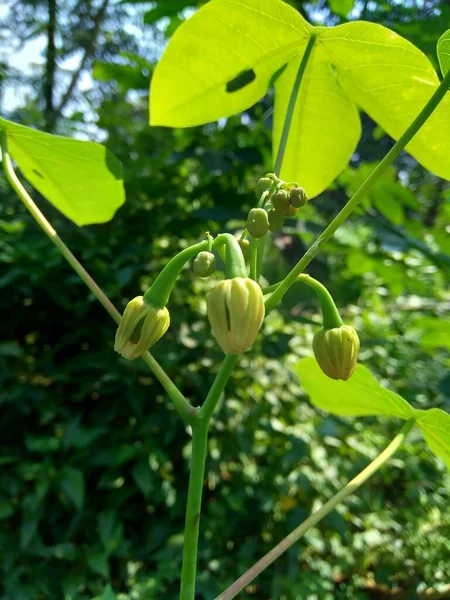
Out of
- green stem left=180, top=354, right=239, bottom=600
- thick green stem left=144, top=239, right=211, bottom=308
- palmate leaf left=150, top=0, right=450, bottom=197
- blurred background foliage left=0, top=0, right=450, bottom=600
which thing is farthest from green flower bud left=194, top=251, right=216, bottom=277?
blurred background foliage left=0, top=0, right=450, bottom=600

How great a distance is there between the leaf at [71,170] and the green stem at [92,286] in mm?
43

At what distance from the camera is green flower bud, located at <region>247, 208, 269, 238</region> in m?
0.48

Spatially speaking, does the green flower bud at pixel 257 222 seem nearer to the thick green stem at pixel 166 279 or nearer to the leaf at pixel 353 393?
the thick green stem at pixel 166 279

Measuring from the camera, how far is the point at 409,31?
112 centimetres

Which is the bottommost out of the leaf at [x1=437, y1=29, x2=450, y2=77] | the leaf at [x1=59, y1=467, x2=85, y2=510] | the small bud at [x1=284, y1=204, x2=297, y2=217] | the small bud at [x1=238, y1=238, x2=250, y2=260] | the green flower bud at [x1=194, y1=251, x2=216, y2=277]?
the leaf at [x1=59, y1=467, x2=85, y2=510]

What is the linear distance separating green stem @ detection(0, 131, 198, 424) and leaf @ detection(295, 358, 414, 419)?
0.84ft

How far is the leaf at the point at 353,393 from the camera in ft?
2.37

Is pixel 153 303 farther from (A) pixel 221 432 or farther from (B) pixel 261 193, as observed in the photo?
(A) pixel 221 432

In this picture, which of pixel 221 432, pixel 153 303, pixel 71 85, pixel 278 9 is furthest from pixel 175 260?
pixel 71 85

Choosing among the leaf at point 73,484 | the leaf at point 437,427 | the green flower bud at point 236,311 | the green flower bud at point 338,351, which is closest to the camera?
the green flower bud at point 236,311

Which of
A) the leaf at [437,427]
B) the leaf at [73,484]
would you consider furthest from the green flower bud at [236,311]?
the leaf at [73,484]

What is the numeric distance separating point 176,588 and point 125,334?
1.30 metres

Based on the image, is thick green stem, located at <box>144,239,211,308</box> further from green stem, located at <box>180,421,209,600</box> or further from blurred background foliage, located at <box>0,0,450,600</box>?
blurred background foliage, located at <box>0,0,450,600</box>

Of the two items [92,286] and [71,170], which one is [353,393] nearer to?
[92,286]
